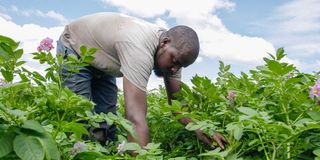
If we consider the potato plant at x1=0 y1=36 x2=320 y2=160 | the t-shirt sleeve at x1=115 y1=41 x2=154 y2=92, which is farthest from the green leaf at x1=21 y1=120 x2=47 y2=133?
the t-shirt sleeve at x1=115 y1=41 x2=154 y2=92

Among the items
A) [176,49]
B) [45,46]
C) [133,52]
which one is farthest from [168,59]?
[45,46]

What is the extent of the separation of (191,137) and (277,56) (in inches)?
27.5

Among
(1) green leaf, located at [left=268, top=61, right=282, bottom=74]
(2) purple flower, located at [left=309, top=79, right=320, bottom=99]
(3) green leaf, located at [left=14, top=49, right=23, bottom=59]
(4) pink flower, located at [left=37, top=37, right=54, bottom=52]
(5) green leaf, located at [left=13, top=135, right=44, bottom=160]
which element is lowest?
(5) green leaf, located at [left=13, top=135, right=44, bottom=160]

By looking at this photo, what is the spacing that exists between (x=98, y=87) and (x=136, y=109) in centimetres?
152

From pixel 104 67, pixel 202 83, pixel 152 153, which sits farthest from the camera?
pixel 104 67

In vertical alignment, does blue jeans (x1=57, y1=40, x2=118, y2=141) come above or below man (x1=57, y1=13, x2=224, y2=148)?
below

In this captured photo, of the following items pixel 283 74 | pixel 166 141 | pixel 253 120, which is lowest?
pixel 166 141

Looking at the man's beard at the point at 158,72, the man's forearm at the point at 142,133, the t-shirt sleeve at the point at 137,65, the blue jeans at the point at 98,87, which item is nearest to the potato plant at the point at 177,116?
the man's forearm at the point at 142,133

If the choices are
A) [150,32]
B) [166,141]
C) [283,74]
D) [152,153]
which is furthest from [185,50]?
[152,153]

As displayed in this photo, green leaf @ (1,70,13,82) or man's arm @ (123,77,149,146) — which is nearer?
green leaf @ (1,70,13,82)

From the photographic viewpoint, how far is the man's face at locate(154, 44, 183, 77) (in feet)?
10.3

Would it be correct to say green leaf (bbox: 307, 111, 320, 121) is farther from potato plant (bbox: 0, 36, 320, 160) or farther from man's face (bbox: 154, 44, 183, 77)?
man's face (bbox: 154, 44, 183, 77)

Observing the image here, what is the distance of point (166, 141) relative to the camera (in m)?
2.94

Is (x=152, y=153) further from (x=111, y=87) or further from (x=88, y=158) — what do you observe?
(x=111, y=87)
